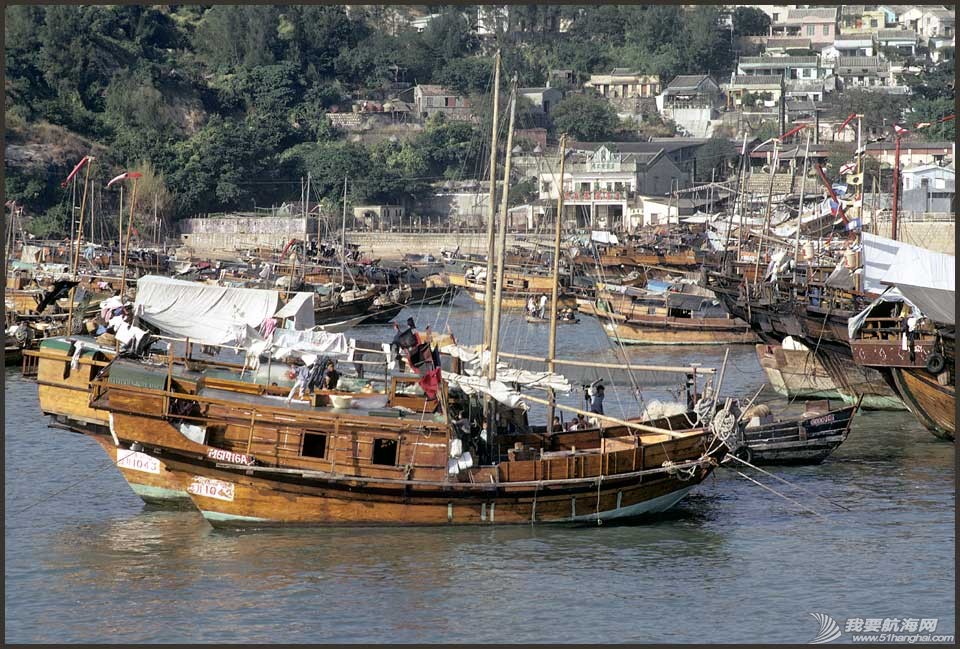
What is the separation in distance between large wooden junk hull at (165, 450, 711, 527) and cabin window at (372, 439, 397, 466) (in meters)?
0.53

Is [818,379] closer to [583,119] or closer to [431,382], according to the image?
[431,382]

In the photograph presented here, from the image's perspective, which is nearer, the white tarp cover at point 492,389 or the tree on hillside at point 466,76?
the white tarp cover at point 492,389

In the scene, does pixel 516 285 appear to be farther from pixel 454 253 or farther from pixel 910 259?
pixel 910 259

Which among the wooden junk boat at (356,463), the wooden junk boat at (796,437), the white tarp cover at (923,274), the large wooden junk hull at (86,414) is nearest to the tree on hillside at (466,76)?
the white tarp cover at (923,274)

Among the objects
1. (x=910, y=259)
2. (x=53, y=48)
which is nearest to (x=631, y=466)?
(x=910, y=259)

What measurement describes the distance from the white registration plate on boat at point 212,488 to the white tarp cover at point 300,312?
9.95 meters

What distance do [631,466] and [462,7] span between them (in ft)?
440

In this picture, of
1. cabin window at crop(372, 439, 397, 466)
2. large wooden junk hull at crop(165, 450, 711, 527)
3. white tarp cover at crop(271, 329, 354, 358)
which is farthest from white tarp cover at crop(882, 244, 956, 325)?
cabin window at crop(372, 439, 397, 466)

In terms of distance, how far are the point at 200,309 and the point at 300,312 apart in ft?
12.6

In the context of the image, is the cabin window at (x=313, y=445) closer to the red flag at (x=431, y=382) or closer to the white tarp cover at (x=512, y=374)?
the red flag at (x=431, y=382)

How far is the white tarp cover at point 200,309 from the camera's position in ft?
111

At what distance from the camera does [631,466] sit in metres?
27.4

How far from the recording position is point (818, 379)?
4303 centimetres

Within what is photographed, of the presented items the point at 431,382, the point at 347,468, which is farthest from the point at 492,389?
the point at 347,468
